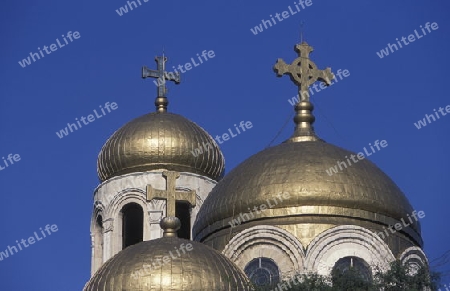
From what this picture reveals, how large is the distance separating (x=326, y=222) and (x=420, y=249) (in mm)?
1924

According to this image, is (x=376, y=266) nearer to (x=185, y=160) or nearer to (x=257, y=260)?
(x=257, y=260)

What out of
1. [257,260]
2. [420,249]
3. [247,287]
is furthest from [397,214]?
[247,287]

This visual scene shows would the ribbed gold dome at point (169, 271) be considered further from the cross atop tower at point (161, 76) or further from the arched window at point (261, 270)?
the cross atop tower at point (161, 76)

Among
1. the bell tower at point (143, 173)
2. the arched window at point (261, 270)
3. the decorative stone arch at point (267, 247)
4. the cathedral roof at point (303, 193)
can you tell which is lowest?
the arched window at point (261, 270)

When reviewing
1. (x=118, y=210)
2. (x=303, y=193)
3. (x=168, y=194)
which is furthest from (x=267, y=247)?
(x=118, y=210)

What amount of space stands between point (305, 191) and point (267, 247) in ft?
3.93

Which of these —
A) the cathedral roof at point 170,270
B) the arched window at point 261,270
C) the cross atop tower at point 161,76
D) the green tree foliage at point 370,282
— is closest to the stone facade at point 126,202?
the cross atop tower at point 161,76

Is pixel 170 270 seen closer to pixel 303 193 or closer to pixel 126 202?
pixel 303 193

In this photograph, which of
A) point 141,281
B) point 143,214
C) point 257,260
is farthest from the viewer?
point 143,214

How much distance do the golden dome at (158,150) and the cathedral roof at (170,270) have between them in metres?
8.09

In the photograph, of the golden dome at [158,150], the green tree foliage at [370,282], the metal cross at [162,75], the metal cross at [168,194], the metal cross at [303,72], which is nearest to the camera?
the green tree foliage at [370,282]

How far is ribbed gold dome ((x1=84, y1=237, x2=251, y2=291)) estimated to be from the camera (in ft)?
91.9

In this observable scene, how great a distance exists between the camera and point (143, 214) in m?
36.9

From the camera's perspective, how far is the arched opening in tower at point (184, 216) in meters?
36.6
